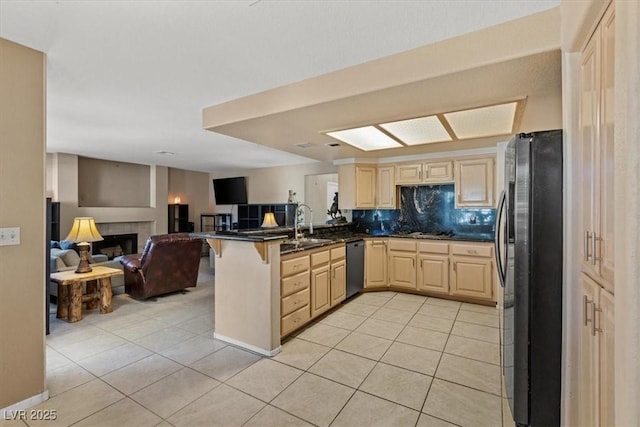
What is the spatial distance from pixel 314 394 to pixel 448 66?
2.35 metres

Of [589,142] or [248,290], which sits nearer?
[589,142]

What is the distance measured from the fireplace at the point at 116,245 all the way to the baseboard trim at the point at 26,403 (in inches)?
218

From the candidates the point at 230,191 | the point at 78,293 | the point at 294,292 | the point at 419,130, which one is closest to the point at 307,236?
the point at 294,292

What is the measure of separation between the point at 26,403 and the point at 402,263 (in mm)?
4035

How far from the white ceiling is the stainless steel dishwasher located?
2.44m

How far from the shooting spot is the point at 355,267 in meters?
4.21

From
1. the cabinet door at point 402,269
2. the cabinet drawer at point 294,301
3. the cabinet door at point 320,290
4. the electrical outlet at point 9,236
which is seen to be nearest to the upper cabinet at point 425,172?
the cabinet door at point 402,269

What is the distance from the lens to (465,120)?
2.80 meters

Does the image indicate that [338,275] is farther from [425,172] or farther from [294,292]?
[425,172]

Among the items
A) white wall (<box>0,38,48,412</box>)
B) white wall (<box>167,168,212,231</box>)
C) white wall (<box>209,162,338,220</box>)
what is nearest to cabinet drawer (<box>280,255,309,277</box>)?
white wall (<box>0,38,48,412</box>)

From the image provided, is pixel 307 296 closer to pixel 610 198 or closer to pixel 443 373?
pixel 443 373

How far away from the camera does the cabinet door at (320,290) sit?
3223 mm

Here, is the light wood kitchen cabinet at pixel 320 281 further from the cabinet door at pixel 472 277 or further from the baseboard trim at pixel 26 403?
the baseboard trim at pixel 26 403

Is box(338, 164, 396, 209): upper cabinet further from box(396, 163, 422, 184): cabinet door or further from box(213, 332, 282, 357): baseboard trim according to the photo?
box(213, 332, 282, 357): baseboard trim
